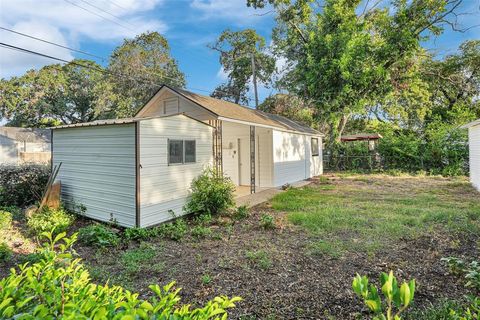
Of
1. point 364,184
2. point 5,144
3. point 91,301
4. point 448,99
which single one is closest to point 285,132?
point 364,184

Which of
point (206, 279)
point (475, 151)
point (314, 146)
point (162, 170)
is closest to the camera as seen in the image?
point (206, 279)

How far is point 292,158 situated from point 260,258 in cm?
906

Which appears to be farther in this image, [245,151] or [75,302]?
[245,151]

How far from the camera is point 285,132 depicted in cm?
1230

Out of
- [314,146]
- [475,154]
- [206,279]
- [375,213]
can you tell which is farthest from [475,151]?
[206,279]

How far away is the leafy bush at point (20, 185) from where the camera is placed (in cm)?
810

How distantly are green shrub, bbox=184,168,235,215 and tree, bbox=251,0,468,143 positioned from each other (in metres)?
10.9

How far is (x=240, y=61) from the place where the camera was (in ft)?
85.1

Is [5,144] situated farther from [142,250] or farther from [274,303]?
[274,303]

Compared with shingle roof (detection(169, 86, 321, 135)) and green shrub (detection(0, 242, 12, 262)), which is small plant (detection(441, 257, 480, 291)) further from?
green shrub (detection(0, 242, 12, 262))

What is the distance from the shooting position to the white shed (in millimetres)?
5848

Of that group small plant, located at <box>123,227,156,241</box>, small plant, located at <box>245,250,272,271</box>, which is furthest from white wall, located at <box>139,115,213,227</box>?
small plant, located at <box>245,250,272,271</box>

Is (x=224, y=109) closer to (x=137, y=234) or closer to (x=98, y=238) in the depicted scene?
(x=137, y=234)

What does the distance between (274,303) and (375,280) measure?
58.7 inches
